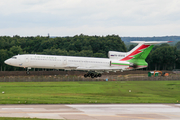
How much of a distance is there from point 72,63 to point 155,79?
21.8m

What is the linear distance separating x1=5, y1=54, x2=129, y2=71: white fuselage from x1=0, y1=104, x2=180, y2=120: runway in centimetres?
3403

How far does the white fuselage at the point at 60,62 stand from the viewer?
2482 inches

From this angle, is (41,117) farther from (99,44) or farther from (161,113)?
(99,44)

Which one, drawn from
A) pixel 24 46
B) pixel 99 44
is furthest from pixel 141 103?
pixel 24 46

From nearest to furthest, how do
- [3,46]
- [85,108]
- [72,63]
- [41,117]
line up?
[41,117]
[85,108]
[72,63]
[3,46]

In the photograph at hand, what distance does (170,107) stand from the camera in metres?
29.4

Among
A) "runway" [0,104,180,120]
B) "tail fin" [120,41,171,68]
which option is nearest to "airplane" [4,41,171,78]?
"tail fin" [120,41,171,68]

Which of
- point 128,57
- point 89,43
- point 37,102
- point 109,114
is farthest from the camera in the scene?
point 89,43

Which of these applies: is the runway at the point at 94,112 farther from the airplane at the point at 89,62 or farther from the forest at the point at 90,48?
the forest at the point at 90,48

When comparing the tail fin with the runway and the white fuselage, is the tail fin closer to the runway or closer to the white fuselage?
the white fuselage

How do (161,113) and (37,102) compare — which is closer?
(161,113)

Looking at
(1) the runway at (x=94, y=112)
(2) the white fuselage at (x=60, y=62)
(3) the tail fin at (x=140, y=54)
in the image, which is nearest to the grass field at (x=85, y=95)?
(1) the runway at (x=94, y=112)

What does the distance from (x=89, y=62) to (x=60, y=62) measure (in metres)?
6.93

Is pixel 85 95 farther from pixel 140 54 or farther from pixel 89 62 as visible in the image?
pixel 140 54
